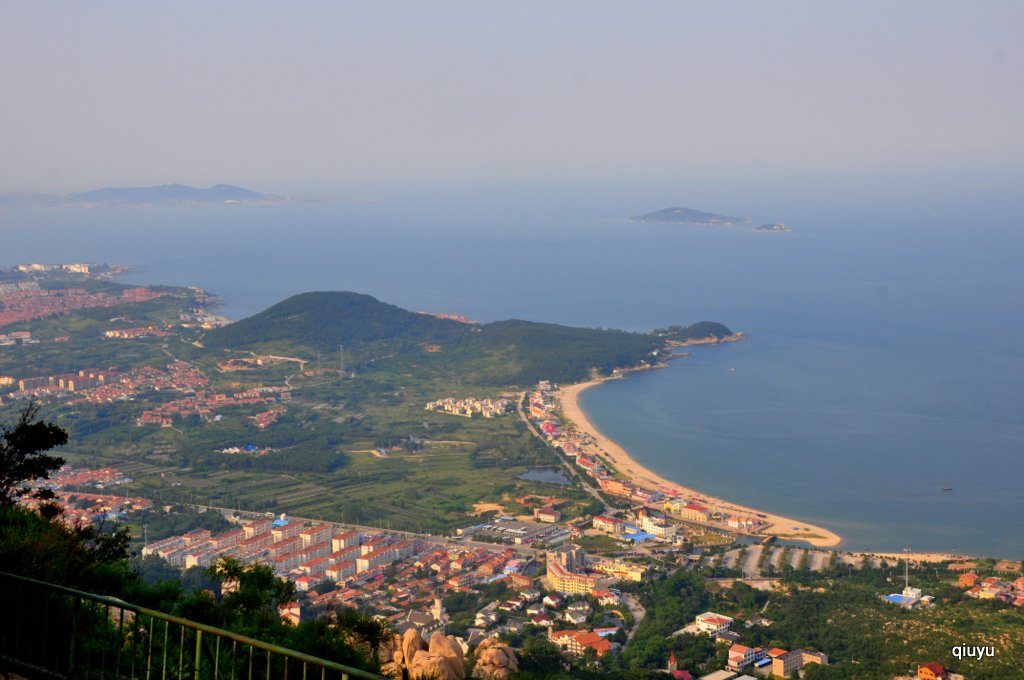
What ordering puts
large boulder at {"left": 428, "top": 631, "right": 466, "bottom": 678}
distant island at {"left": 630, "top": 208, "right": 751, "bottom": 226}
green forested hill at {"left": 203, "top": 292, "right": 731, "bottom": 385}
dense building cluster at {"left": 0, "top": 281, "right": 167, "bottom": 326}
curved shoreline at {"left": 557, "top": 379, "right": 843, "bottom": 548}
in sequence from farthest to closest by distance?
distant island at {"left": 630, "top": 208, "right": 751, "bottom": 226}
dense building cluster at {"left": 0, "top": 281, "right": 167, "bottom": 326}
green forested hill at {"left": 203, "top": 292, "right": 731, "bottom": 385}
curved shoreline at {"left": 557, "top": 379, "right": 843, "bottom": 548}
large boulder at {"left": 428, "top": 631, "right": 466, "bottom": 678}

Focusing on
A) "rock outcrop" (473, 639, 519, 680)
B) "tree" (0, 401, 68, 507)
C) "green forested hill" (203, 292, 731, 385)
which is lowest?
"green forested hill" (203, 292, 731, 385)

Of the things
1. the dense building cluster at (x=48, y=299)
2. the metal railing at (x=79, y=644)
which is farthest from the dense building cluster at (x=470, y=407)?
the metal railing at (x=79, y=644)

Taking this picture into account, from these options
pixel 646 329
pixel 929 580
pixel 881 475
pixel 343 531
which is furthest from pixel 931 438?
pixel 646 329

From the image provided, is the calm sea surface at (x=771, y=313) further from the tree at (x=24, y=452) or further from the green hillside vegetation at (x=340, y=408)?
the tree at (x=24, y=452)

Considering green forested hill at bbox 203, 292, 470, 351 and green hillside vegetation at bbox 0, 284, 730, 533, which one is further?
green forested hill at bbox 203, 292, 470, 351

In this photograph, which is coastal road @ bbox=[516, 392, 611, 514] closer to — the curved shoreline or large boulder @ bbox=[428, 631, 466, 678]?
the curved shoreline

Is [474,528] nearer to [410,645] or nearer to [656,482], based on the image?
[656,482]

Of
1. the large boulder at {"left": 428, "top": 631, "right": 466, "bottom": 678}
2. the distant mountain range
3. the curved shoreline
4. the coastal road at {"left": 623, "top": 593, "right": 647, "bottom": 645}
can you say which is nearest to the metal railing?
the large boulder at {"left": 428, "top": 631, "right": 466, "bottom": 678}
